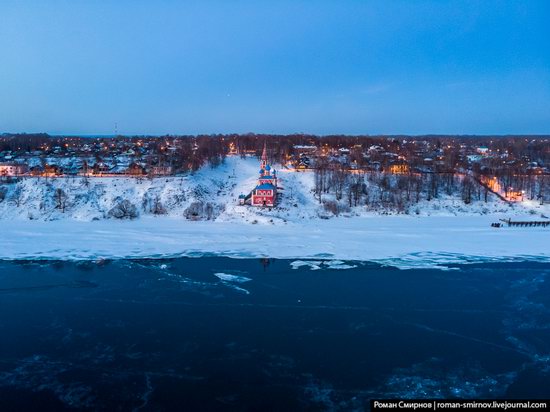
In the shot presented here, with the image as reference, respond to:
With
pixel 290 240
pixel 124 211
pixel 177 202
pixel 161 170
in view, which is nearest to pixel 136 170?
pixel 161 170

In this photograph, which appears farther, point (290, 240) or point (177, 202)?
point (177, 202)

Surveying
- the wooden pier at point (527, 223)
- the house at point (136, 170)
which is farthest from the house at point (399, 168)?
the house at point (136, 170)

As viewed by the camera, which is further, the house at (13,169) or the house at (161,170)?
the house at (161,170)

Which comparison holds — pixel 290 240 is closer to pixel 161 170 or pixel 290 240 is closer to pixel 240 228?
pixel 240 228

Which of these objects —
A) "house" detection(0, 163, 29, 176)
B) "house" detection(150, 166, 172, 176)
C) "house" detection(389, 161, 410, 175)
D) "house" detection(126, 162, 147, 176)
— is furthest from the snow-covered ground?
"house" detection(389, 161, 410, 175)

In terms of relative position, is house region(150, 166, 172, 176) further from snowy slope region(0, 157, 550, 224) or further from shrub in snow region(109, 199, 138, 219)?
shrub in snow region(109, 199, 138, 219)

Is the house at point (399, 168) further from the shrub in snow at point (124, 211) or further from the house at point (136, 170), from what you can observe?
the shrub in snow at point (124, 211)

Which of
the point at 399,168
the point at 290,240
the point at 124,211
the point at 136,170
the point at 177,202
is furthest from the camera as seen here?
the point at 399,168
